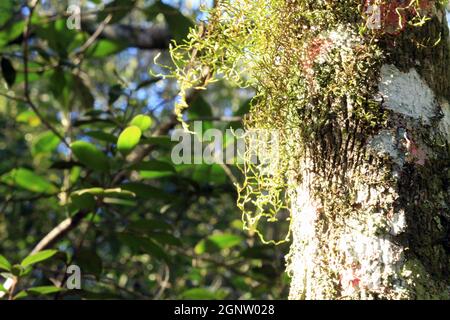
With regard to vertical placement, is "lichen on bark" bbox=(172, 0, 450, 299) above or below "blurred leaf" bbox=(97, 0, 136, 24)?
below

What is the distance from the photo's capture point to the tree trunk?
0.87 m

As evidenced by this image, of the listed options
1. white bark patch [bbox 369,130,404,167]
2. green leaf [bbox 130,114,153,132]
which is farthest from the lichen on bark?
green leaf [bbox 130,114,153,132]

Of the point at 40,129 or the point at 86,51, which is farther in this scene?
the point at 40,129

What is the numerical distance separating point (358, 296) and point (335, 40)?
0.40 meters

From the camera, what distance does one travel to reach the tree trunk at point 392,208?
874 mm

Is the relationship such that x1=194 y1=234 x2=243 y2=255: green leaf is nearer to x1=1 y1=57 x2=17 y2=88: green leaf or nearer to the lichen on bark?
x1=1 y1=57 x2=17 y2=88: green leaf

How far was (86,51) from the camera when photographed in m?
2.57

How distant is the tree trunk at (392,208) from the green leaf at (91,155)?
933 mm

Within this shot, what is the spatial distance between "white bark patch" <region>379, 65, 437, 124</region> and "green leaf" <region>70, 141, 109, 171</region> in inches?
41.0

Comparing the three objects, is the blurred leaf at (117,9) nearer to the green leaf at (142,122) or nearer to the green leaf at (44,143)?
the green leaf at (44,143)
